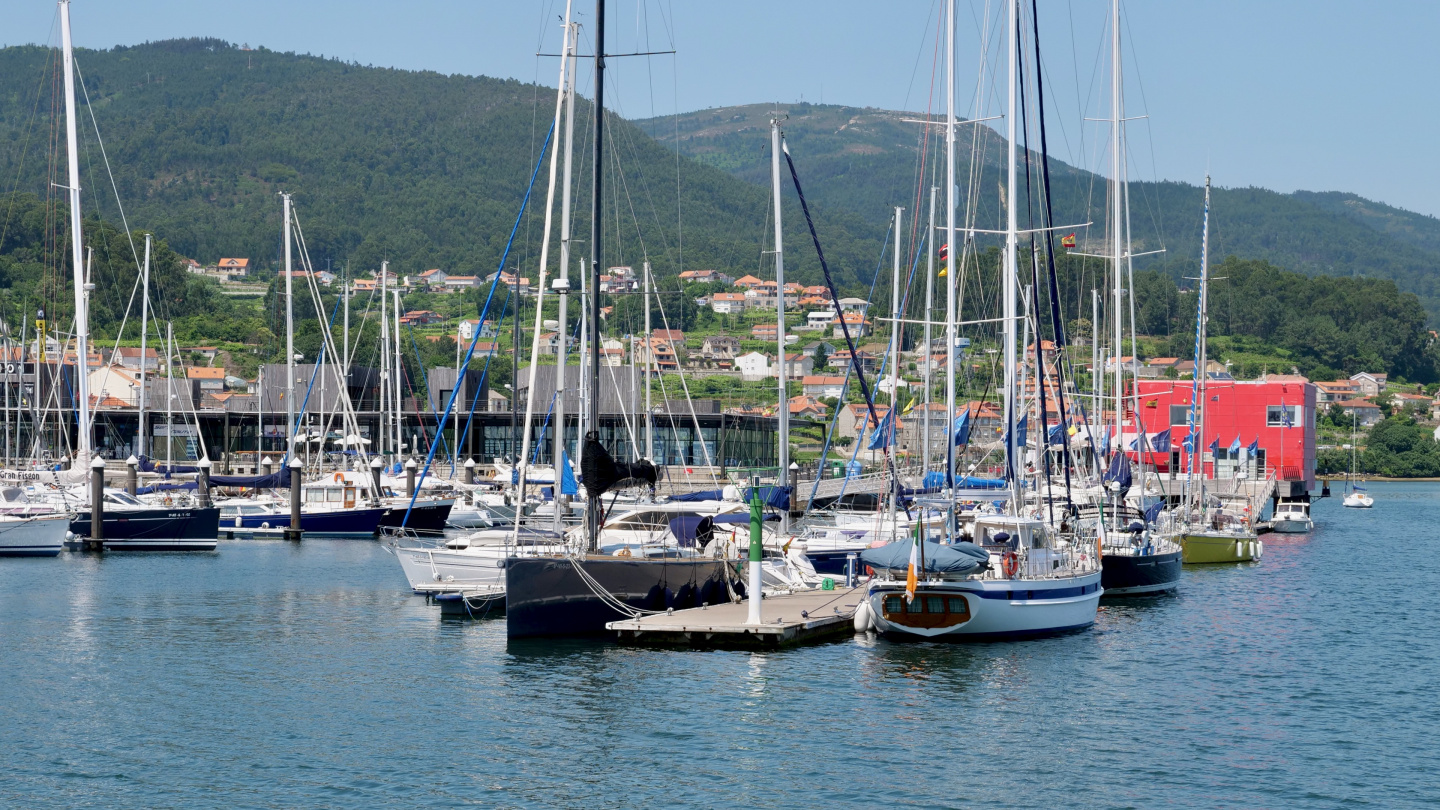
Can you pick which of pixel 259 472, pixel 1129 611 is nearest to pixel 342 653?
pixel 1129 611

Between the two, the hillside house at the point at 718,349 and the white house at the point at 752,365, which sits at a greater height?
the hillside house at the point at 718,349

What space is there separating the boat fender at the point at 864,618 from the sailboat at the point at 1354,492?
307ft

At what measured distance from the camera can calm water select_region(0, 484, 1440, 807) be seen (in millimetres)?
20469

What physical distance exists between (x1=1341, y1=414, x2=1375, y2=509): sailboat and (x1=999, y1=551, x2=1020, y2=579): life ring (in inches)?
3637

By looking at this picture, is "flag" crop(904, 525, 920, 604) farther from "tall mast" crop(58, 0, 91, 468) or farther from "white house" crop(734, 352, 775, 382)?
"white house" crop(734, 352, 775, 382)

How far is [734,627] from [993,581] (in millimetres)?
5748

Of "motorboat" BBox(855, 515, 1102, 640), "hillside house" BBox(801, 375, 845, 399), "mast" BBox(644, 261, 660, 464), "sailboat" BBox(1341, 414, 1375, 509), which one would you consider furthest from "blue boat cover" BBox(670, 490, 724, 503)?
"hillside house" BBox(801, 375, 845, 399)

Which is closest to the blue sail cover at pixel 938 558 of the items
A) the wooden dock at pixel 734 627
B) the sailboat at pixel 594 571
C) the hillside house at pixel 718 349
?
the wooden dock at pixel 734 627

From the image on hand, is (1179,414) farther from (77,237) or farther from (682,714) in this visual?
(682,714)

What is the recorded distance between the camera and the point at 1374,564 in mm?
58219

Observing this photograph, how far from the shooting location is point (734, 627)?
2975 centimetres

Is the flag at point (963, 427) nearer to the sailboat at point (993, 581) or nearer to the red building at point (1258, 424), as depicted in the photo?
the sailboat at point (993, 581)

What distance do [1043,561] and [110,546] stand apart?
34.8 metres

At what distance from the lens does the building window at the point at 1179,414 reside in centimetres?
9450
